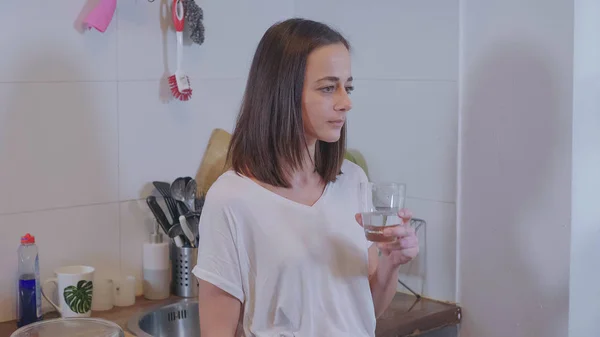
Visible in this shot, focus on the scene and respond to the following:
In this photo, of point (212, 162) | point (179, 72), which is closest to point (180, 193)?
point (212, 162)

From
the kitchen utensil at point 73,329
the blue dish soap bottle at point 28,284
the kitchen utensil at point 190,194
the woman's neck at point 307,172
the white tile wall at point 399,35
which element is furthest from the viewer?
the kitchen utensil at point 190,194

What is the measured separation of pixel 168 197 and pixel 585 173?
1.00 metres

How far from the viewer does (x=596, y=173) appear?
1.86m

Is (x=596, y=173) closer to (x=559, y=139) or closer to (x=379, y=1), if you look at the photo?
(x=559, y=139)

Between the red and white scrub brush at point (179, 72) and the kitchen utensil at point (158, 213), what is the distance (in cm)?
27

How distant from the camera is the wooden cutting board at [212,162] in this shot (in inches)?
86.7

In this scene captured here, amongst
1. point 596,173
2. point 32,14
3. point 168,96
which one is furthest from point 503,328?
point 32,14

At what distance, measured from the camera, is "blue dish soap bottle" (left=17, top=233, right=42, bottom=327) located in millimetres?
1794

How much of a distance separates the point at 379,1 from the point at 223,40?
430mm

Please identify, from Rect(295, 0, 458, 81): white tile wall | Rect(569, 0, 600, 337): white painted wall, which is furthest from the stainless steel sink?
Rect(569, 0, 600, 337): white painted wall

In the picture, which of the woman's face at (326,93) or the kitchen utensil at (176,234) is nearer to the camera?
the woman's face at (326,93)

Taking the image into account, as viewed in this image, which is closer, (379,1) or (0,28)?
(0,28)

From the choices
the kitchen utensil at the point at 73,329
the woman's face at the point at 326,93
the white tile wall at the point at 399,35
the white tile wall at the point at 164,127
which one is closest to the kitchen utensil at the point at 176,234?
the white tile wall at the point at 164,127

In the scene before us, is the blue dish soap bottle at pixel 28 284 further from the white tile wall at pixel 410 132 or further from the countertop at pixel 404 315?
the white tile wall at pixel 410 132
